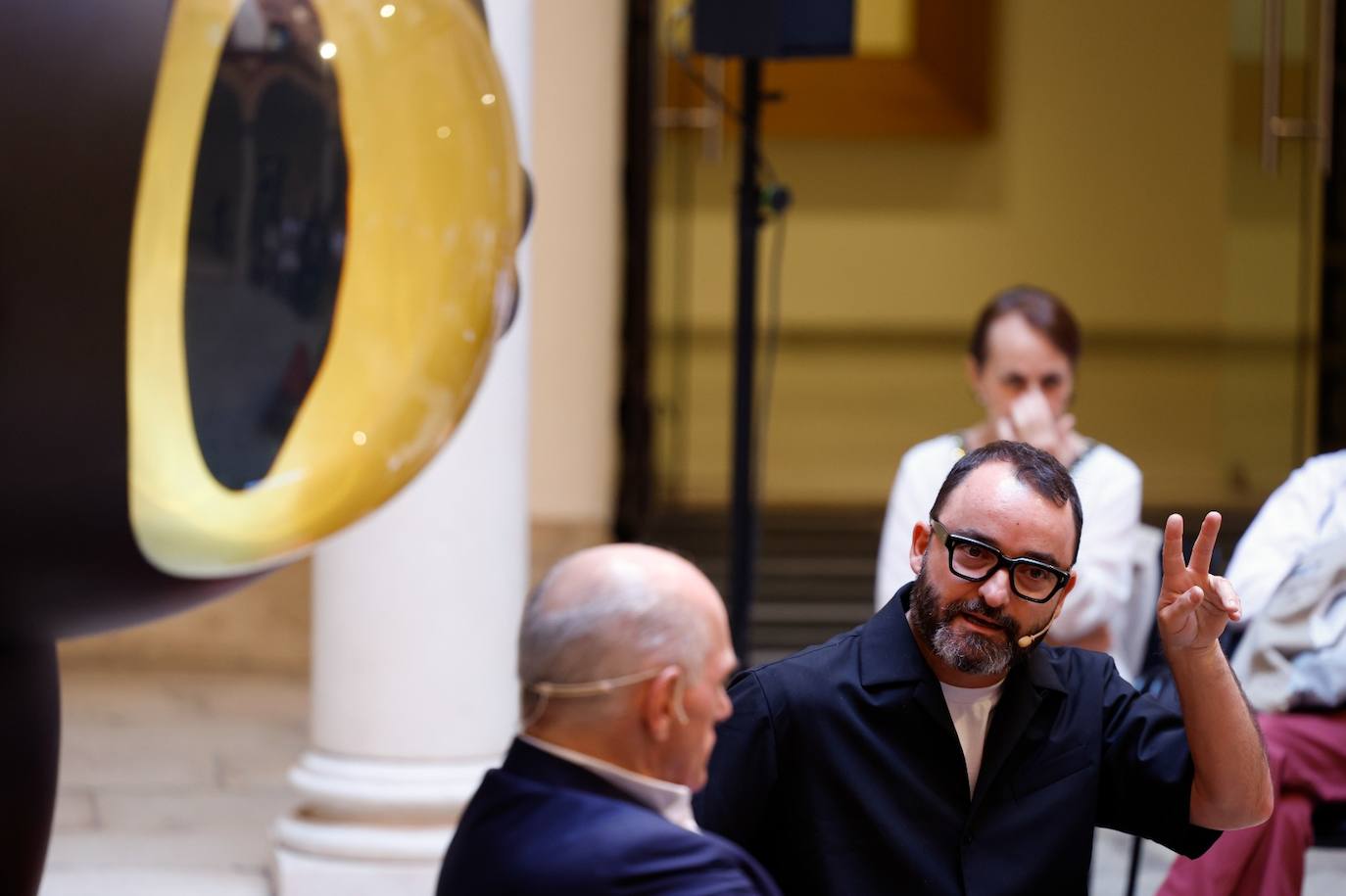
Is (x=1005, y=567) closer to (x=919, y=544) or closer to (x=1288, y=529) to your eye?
(x=919, y=544)

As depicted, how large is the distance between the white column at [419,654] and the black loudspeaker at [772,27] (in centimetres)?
37

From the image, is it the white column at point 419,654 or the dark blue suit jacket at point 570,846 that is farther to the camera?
the white column at point 419,654

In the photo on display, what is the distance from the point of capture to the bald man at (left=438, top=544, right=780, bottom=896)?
5.07ft

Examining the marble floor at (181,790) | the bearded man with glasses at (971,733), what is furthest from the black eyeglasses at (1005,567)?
the marble floor at (181,790)

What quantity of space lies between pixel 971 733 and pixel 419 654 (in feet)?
5.63

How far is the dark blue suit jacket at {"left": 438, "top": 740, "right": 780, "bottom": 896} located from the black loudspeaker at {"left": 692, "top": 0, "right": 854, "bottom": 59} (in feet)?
8.00

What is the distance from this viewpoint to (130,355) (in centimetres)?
155

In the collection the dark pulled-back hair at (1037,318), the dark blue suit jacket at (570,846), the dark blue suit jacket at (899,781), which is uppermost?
the dark pulled-back hair at (1037,318)

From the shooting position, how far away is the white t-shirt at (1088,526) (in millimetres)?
3389

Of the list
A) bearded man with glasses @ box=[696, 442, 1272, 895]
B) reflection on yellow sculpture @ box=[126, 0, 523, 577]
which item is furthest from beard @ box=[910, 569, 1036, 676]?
reflection on yellow sculpture @ box=[126, 0, 523, 577]

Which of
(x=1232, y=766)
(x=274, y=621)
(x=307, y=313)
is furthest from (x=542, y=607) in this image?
(x=274, y=621)

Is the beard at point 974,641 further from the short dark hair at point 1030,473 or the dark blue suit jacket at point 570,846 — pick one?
the dark blue suit jacket at point 570,846

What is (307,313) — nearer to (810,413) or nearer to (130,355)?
(130,355)

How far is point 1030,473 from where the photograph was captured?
220 centimetres
